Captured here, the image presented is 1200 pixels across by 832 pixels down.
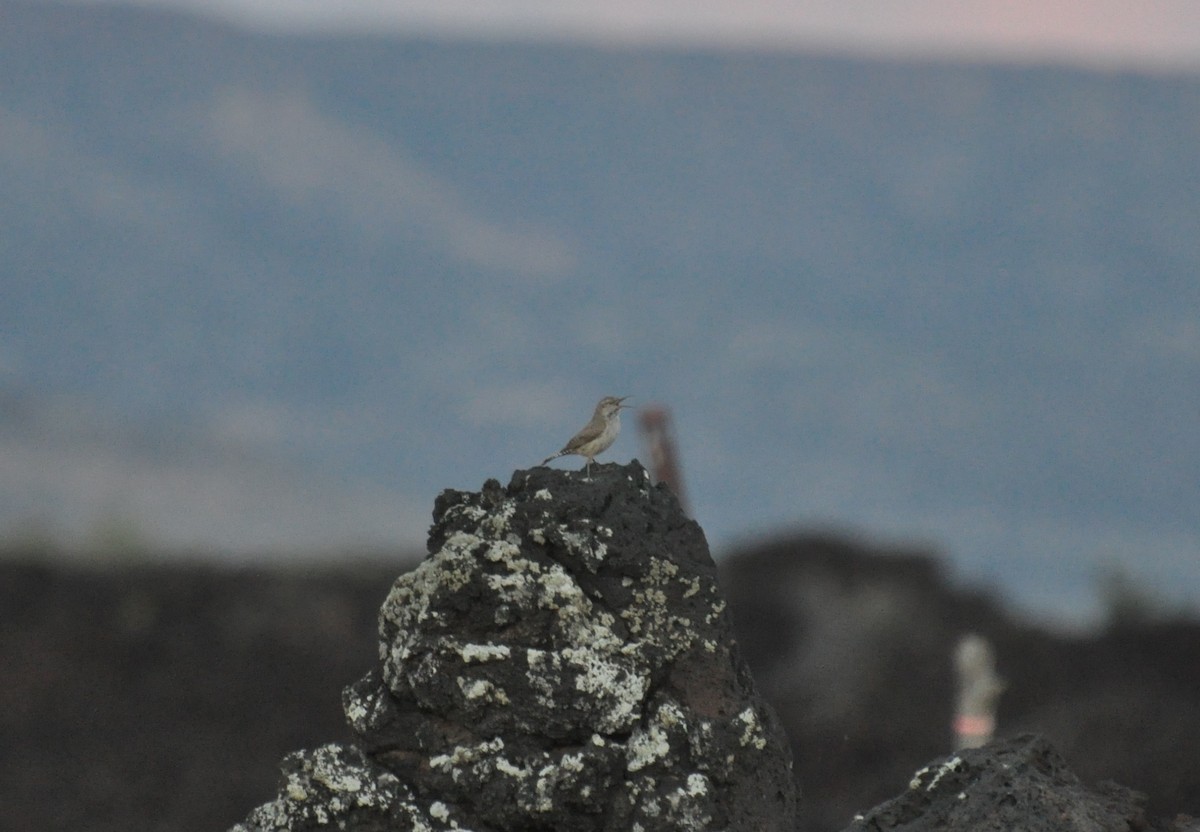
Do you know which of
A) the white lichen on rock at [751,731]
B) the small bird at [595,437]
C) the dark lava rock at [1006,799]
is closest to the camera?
the dark lava rock at [1006,799]

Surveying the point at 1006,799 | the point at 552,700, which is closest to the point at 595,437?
the point at 552,700

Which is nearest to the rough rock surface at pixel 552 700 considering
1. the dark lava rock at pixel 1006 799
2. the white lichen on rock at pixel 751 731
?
the white lichen on rock at pixel 751 731

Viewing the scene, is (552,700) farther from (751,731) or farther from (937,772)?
(937,772)

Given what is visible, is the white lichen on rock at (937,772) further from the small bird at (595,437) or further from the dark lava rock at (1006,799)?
the small bird at (595,437)

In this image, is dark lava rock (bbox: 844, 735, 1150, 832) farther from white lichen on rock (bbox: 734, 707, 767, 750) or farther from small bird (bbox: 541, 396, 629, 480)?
small bird (bbox: 541, 396, 629, 480)

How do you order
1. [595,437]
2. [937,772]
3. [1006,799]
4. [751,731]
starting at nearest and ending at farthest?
[1006,799] → [751,731] → [937,772] → [595,437]

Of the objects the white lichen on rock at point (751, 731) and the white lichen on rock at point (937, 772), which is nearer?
the white lichen on rock at point (751, 731)

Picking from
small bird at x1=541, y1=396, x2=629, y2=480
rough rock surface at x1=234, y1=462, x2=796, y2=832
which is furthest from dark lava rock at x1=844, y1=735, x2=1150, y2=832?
small bird at x1=541, y1=396, x2=629, y2=480
